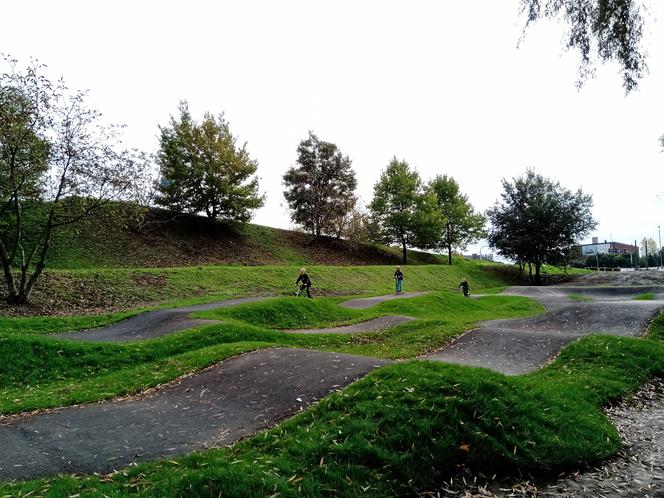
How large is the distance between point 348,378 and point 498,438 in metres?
2.49

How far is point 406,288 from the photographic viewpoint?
104ft

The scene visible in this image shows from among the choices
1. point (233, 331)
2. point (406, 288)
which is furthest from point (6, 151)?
point (406, 288)

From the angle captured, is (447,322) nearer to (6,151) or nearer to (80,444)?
(80,444)

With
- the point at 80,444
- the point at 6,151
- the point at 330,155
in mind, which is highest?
the point at 330,155

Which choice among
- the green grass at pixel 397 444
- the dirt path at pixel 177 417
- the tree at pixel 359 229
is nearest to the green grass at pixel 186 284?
the tree at pixel 359 229

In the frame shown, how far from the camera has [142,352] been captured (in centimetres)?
1062

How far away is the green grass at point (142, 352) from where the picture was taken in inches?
323

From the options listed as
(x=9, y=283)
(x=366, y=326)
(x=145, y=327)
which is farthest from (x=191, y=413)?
(x=9, y=283)

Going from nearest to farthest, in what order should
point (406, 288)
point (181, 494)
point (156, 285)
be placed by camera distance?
point (181, 494), point (156, 285), point (406, 288)

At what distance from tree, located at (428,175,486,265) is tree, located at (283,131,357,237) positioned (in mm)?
11740

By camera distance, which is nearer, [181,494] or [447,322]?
[181,494]

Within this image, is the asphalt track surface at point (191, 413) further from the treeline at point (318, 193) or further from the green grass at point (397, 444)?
the treeline at point (318, 193)

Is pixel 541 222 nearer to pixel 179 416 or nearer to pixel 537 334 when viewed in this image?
pixel 537 334

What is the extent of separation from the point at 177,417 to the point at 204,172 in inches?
1137
